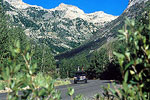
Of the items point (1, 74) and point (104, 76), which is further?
point (104, 76)

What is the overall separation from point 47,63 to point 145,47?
73197 millimetres

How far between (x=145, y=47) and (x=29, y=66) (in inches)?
46.0

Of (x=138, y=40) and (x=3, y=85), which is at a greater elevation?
(x=138, y=40)

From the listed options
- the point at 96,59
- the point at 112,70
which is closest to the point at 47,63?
the point at 96,59

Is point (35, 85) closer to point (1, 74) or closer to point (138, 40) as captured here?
point (1, 74)

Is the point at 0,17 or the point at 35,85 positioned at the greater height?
the point at 0,17

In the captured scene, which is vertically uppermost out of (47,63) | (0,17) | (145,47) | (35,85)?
(0,17)

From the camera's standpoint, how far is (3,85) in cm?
211

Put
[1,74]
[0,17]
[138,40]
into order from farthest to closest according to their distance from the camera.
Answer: [0,17] → [138,40] → [1,74]

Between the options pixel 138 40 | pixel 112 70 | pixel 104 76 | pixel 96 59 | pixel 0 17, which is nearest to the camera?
pixel 138 40

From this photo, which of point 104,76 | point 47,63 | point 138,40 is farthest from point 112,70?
point 138,40

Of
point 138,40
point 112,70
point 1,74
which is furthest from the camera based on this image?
point 112,70

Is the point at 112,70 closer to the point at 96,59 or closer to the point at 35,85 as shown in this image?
the point at 96,59

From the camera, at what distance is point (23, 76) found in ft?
7.27
